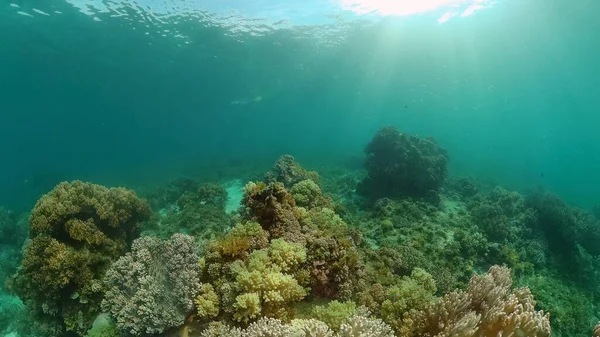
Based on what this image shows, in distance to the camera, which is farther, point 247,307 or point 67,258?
point 67,258

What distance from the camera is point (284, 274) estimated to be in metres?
6.71

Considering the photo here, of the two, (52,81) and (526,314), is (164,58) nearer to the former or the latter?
(52,81)

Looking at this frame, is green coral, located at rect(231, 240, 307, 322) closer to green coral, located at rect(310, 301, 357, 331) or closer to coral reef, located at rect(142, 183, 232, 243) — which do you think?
green coral, located at rect(310, 301, 357, 331)

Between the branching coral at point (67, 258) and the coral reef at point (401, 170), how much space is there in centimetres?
1381

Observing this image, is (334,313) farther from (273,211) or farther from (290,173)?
(290,173)

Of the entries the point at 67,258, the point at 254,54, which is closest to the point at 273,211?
the point at 67,258

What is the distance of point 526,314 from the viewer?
518 cm

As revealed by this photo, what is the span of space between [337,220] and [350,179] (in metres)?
14.2

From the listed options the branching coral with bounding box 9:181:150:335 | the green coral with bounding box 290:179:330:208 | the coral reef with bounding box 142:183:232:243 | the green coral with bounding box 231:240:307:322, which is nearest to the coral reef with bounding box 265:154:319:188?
the green coral with bounding box 290:179:330:208

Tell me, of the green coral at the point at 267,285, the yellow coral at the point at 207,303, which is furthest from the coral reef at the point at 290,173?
the yellow coral at the point at 207,303

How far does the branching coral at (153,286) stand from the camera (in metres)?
6.11

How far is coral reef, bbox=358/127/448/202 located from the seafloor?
348 centimetres

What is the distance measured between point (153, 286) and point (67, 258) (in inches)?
132

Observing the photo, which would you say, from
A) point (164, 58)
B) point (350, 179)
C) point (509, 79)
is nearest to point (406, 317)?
point (350, 179)
